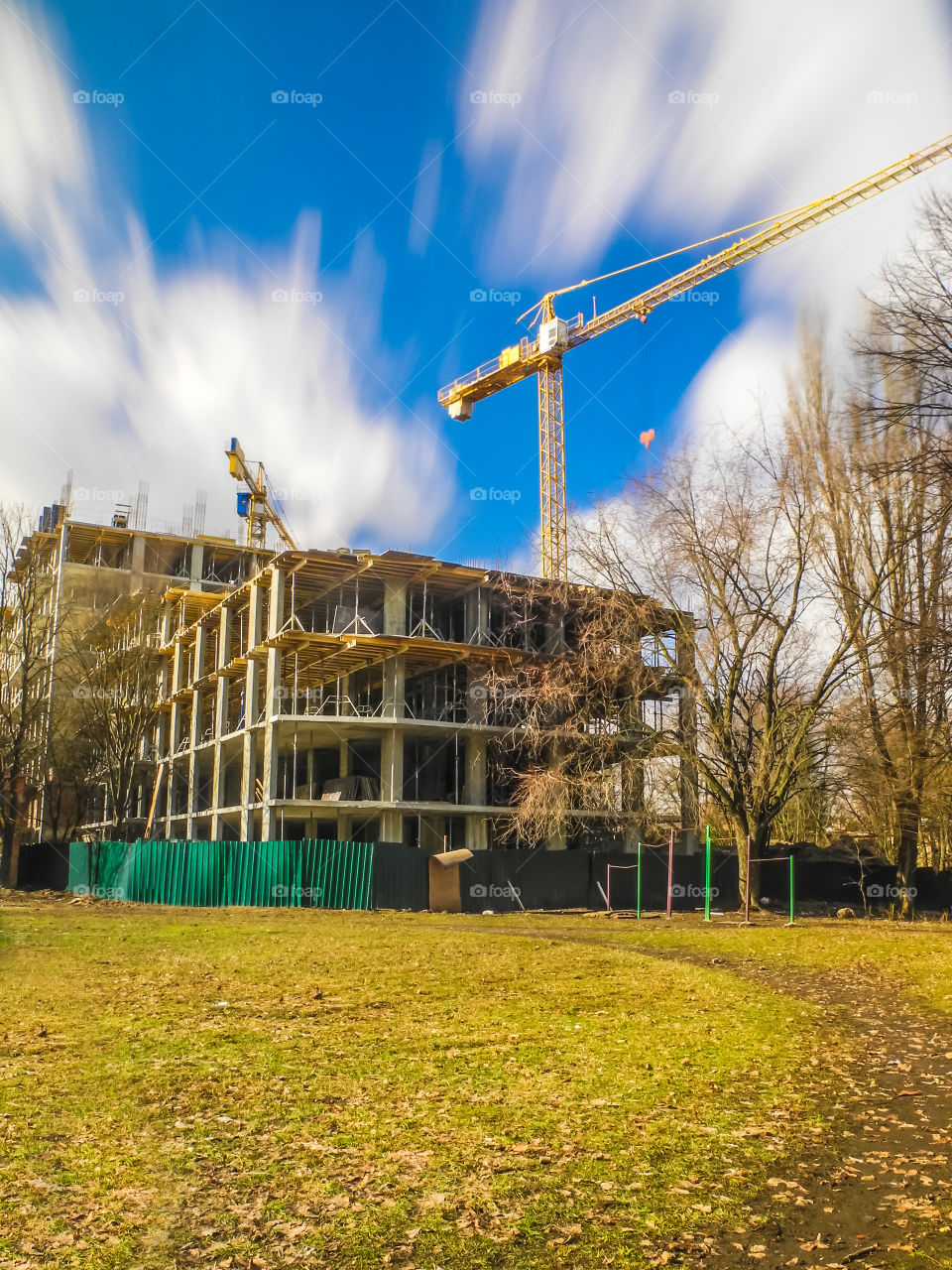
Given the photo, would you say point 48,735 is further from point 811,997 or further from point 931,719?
point 811,997

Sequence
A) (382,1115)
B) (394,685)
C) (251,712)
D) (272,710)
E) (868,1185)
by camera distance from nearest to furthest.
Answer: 1. (868,1185)
2. (382,1115)
3. (272,710)
4. (394,685)
5. (251,712)

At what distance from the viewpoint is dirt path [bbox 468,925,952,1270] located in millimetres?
4664

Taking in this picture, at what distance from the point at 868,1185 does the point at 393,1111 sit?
112 inches

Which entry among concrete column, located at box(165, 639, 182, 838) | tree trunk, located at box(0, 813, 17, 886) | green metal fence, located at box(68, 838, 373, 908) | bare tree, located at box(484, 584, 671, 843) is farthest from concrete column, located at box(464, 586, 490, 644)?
concrete column, located at box(165, 639, 182, 838)

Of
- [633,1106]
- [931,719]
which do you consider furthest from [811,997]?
[931,719]

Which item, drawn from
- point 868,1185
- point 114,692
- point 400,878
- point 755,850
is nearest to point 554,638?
point 755,850

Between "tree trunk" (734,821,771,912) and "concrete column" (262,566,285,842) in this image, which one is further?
"concrete column" (262,566,285,842)

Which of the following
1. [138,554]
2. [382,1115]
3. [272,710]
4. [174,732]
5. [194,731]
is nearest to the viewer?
[382,1115]

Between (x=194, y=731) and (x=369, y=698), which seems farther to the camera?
(x=194, y=731)

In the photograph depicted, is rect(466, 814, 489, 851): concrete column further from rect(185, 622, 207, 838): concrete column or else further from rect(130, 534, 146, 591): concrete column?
rect(130, 534, 146, 591): concrete column

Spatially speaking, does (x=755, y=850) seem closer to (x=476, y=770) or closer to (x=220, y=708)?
(x=476, y=770)

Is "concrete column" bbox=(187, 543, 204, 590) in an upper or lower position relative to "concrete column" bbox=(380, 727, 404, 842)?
upper

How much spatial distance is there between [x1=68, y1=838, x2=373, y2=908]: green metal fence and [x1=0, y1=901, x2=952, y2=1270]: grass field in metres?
15.2

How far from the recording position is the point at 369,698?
45.3 m
